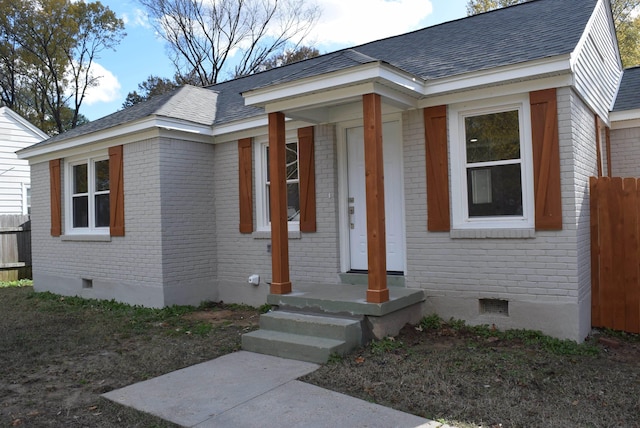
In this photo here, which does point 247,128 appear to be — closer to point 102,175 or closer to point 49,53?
point 102,175

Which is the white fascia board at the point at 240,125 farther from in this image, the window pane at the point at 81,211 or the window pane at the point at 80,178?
the window pane at the point at 81,211

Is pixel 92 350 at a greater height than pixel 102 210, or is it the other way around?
pixel 102 210

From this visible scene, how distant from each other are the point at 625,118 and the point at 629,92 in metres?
1.02

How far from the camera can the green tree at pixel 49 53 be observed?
86.8ft

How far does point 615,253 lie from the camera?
6316 mm

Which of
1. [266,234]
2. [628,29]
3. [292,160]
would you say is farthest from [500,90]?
[628,29]

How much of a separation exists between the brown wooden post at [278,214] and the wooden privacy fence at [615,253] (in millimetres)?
3917

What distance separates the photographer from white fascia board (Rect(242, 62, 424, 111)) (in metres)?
5.64

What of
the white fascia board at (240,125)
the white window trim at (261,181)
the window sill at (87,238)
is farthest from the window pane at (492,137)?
Answer: the window sill at (87,238)

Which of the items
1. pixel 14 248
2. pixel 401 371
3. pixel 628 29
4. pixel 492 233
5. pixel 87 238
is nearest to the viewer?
pixel 401 371

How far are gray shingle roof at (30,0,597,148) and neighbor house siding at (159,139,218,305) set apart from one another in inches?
28.6

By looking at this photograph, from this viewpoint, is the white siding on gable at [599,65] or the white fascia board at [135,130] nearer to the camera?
the white siding on gable at [599,65]

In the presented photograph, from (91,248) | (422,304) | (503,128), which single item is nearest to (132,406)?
(422,304)

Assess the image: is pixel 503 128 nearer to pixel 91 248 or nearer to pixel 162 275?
pixel 162 275
